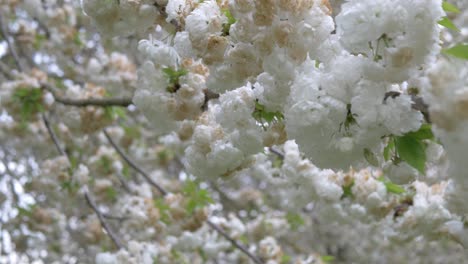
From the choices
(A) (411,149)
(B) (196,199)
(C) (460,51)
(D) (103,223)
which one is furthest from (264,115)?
(D) (103,223)

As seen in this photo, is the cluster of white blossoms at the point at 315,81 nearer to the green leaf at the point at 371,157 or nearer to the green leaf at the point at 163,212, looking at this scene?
the green leaf at the point at 371,157

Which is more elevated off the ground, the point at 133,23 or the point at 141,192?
the point at 141,192

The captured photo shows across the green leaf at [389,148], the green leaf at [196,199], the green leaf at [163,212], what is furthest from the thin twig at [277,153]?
the green leaf at [389,148]

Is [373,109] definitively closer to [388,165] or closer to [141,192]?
[388,165]

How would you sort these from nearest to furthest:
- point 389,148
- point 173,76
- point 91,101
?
point 389,148 < point 173,76 < point 91,101

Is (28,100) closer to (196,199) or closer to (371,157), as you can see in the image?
(196,199)

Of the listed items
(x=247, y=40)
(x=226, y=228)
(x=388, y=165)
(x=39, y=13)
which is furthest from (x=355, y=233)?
(x=247, y=40)

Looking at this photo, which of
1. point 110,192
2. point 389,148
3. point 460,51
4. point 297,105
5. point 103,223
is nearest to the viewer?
point 460,51

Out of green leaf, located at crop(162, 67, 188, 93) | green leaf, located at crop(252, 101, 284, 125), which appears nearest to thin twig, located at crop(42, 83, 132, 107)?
green leaf, located at crop(162, 67, 188, 93)

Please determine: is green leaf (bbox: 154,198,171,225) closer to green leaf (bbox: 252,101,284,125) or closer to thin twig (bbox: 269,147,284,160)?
thin twig (bbox: 269,147,284,160)
